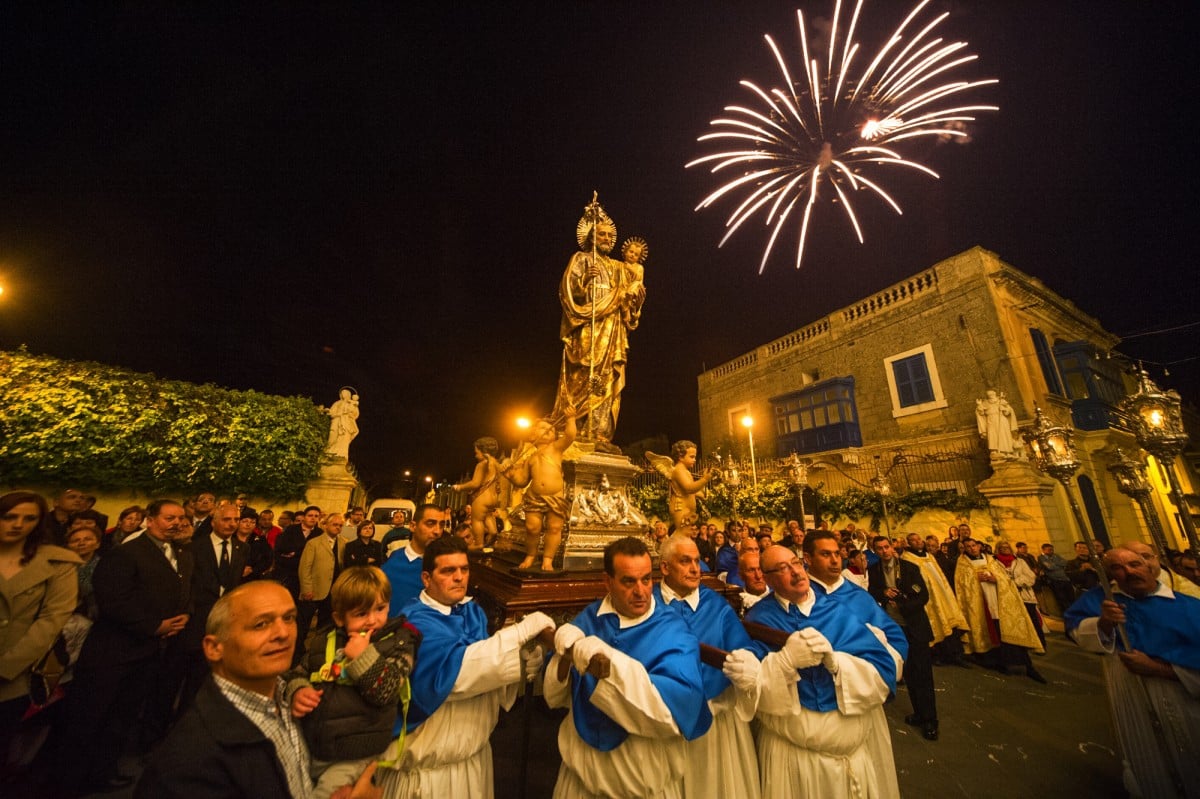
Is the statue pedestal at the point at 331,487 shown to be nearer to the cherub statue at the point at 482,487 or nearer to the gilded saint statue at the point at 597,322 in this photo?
the cherub statue at the point at 482,487

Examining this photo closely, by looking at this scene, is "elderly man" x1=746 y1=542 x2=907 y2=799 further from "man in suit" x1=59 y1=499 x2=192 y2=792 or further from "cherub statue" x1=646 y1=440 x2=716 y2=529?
"man in suit" x1=59 y1=499 x2=192 y2=792

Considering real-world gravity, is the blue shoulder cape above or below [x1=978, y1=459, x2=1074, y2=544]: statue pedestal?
below

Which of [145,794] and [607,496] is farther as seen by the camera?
[607,496]

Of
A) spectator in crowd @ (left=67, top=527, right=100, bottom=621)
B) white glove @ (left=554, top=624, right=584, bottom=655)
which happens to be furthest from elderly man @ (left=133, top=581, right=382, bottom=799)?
spectator in crowd @ (left=67, top=527, right=100, bottom=621)

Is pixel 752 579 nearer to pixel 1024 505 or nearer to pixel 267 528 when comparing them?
pixel 267 528

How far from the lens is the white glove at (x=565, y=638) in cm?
204

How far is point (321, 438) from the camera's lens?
11.9 m

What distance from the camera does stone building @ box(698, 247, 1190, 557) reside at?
504 inches

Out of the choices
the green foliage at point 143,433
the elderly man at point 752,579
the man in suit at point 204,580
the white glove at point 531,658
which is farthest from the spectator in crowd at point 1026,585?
the green foliage at point 143,433

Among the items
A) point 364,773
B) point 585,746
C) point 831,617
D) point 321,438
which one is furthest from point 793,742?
point 321,438

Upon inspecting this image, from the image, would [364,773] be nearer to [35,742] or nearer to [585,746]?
[585,746]

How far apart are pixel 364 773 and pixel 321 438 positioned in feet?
40.2

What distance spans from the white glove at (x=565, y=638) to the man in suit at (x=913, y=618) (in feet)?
12.8

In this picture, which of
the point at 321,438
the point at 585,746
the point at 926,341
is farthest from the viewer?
the point at 926,341
